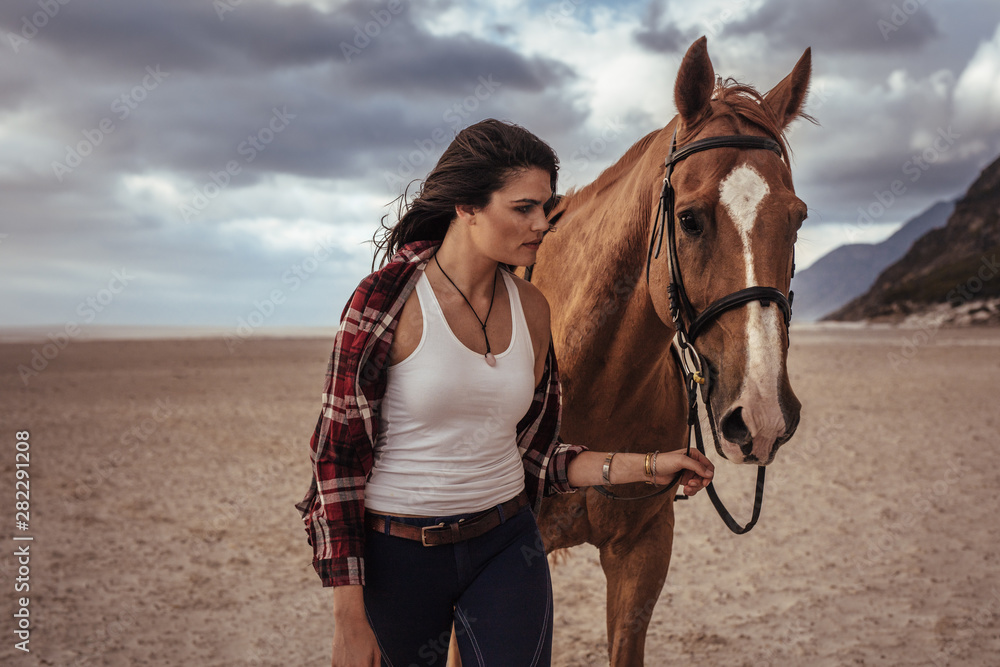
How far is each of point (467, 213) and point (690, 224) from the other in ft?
2.07

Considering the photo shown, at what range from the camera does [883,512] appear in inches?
277

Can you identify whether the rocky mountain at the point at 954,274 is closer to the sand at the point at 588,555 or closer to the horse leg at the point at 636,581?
the sand at the point at 588,555

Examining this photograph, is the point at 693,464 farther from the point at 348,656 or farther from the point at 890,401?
the point at 890,401

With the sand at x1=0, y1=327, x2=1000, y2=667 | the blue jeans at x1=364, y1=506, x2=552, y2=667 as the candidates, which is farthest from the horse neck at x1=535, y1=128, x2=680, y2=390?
the sand at x1=0, y1=327, x2=1000, y2=667

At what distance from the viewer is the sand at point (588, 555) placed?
442 centimetres

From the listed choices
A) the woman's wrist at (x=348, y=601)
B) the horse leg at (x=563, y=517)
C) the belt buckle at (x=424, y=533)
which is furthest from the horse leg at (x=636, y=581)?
the woman's wrist at (x=348, y=601)

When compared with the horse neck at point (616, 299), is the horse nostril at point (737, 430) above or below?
below

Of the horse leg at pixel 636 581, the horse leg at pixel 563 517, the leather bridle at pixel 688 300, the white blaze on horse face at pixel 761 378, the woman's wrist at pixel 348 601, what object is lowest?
the horse leg at pixel 636 581

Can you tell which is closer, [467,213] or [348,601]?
[348,601]

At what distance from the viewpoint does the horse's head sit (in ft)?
5.39

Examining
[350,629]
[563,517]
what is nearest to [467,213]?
[350,629]

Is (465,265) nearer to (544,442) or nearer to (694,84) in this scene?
(544,442)

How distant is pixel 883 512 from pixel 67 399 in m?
15.8

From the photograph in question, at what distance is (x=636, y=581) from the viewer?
112 inches
